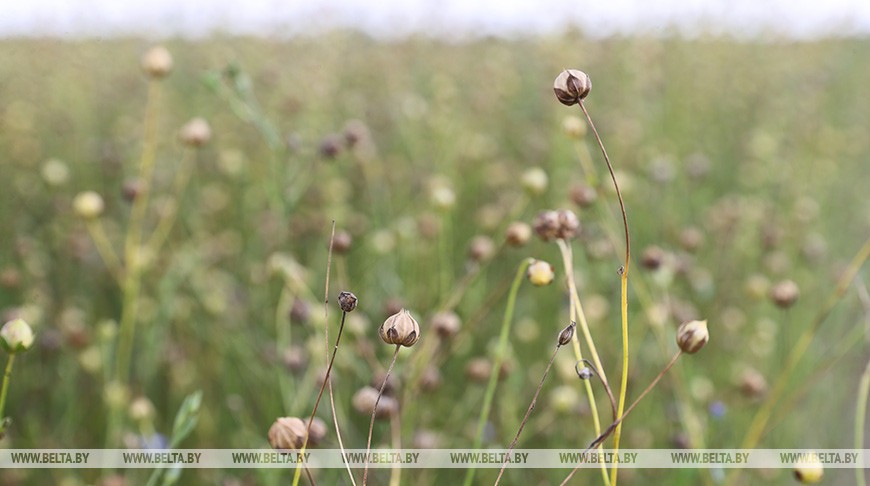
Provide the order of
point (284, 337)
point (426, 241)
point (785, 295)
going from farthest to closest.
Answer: point (426, 241) → point (284, 337) → point (785, 295)

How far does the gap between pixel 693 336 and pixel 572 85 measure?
0.20 m

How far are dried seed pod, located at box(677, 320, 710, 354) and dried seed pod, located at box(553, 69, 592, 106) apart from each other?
0.19 metres

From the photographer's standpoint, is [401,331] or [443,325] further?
[443,325]

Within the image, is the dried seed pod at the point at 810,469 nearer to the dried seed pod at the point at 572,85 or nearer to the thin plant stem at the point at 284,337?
the dried seed pod at the point at 572,85

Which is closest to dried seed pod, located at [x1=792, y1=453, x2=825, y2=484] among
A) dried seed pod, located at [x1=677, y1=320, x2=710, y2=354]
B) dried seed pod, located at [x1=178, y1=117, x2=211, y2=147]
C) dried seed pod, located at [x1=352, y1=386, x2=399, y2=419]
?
dried seed pod, located at [x1=677, y1=320, x2=710, y2=354]

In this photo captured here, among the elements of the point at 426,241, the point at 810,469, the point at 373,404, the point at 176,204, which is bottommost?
the point at 810,469

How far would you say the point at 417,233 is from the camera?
4.88 ft

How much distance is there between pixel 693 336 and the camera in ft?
Result: 1.86

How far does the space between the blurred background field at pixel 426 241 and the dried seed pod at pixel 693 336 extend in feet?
1.17

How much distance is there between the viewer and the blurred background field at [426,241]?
117 cm

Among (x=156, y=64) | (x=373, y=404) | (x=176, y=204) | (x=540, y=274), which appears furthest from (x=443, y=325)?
(x=176, y=204)

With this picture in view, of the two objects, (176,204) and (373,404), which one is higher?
(176,204)

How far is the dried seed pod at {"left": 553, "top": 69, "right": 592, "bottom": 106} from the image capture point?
0.53m

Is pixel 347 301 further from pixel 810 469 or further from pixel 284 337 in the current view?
pixel 284 337
